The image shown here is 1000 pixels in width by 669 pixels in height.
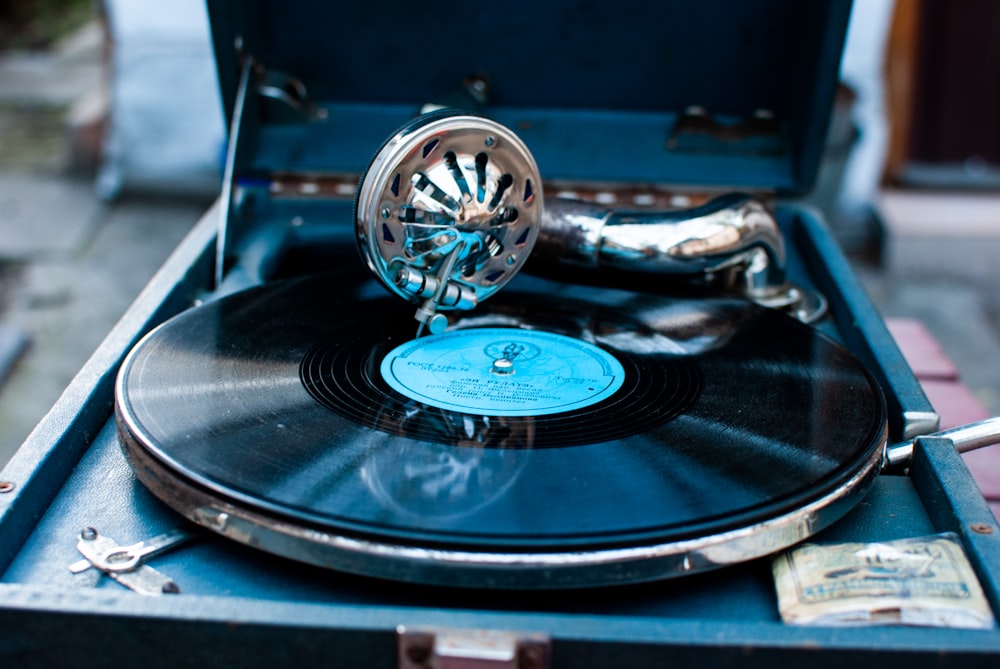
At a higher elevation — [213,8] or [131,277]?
[213,8]

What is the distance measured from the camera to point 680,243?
138cm

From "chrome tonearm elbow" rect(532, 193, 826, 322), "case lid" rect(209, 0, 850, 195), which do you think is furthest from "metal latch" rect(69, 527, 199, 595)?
"case lid" rect(209, 0, 850, 195)

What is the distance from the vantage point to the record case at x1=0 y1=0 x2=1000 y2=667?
775 millimetres

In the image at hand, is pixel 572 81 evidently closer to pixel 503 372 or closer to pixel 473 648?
pixel 503 372

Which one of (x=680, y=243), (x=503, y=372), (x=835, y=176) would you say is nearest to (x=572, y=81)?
(x=680, y=243)

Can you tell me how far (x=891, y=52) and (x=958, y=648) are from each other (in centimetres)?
342

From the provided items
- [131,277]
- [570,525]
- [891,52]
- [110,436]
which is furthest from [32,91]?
[570,525]

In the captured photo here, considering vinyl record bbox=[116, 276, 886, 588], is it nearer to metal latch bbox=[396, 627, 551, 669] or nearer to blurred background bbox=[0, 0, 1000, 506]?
metal latch bbox=[396, 627, 551, 669]

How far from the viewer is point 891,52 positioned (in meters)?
3.77

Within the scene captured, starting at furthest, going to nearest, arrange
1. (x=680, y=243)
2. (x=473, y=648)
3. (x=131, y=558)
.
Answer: (x=680, y=243) → (x=131, y=558) → (x=473, y=648)

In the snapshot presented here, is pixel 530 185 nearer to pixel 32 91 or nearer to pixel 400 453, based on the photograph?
pixel 400 453

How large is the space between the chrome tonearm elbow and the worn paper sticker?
1.75 ft

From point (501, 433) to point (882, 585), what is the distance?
37 cm

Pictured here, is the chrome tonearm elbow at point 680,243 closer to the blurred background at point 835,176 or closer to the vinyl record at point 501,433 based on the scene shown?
the vinyl record at point 501,433
